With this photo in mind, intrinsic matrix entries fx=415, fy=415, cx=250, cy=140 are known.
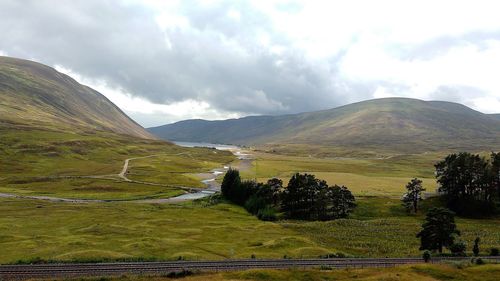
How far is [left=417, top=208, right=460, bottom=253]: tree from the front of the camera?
95.8 metres

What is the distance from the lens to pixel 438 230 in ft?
315

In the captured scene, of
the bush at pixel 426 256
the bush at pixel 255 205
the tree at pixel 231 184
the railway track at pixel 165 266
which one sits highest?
the tree at pixel 231 184

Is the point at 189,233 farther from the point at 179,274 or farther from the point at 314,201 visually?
the point at 314,201

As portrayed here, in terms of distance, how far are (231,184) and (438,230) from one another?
103701 mm

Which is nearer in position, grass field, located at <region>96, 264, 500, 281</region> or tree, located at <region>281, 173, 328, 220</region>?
grass field, located at <region>96, 264, 500, 281</region>

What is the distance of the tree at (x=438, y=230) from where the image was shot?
314 ft

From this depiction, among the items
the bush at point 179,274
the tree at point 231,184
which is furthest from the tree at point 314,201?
the bush at point 179,274

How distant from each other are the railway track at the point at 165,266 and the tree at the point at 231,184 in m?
99.7

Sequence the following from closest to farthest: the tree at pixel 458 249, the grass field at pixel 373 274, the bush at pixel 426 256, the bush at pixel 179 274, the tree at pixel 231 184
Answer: the grass field at pixel 373 274 → the bush at pixel 179 274 → the bush at pixel 426 256 → the tree at pixel 458 249 → the tree at pixel 231 184

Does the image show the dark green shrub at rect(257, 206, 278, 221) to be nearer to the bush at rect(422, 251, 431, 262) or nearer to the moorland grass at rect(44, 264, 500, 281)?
the bush at rect(422, 251, 431, 262)

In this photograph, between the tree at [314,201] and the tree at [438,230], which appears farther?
the tree at [314,201]

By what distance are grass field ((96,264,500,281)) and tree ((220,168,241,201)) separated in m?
110

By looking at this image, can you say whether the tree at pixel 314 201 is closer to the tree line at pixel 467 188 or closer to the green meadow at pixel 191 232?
the green meadow at pixel 191 232

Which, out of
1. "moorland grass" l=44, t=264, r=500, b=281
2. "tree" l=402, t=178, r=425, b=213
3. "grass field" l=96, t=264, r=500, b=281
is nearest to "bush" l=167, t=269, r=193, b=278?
"moorland grass" l=44, t=264, r=500, b=281
